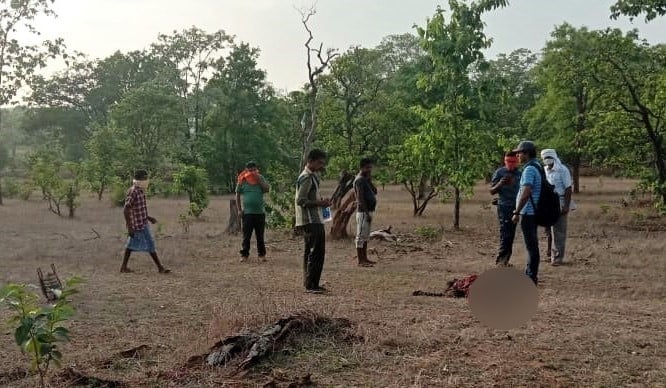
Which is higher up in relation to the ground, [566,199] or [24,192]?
[566,199]

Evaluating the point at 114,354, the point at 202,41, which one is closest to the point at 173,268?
Answer: the point at 114,354

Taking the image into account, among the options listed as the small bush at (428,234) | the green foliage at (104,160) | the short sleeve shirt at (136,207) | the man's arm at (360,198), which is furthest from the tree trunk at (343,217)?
the green foliage at (104,160)

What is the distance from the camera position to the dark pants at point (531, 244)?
7457 mm

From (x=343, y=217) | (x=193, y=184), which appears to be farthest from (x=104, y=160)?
(x=343, y=217)

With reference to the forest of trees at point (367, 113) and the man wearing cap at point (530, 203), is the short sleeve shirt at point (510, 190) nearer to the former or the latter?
the man wearing cap at point (530, 203)

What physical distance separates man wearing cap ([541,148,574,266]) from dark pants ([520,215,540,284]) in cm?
226

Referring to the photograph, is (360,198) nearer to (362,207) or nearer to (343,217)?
(362,207)

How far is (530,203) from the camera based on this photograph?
7.57m

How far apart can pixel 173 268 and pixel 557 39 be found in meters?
23.7

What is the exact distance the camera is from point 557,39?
28703 mm

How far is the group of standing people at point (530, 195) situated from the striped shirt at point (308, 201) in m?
2.32

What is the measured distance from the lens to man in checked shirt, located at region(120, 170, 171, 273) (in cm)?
939

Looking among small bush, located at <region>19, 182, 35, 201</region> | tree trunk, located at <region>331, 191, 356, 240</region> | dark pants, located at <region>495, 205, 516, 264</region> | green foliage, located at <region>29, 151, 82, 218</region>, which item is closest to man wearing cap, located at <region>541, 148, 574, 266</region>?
dark pants, located at <region>495, 205, 516, 264</region>

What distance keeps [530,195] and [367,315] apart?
254 centimetres
